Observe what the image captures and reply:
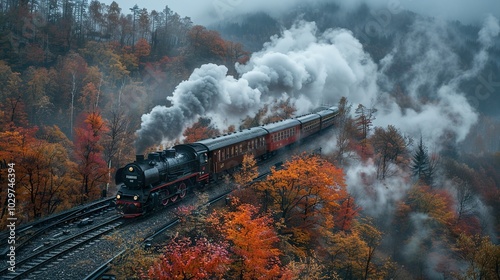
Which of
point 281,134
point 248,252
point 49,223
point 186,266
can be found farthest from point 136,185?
point 281,134

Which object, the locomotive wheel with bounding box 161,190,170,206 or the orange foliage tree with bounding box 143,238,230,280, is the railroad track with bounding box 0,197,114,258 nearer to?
the locomotive wheel with bounding box 161,190,170,206

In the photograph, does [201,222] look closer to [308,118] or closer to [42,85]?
[308,118]

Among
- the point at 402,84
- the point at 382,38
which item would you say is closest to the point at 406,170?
the point at 402,84

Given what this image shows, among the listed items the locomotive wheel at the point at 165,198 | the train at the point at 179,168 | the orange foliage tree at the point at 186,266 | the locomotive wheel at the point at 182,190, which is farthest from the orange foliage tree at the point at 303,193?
the orange foliage tree at the point at 186,266

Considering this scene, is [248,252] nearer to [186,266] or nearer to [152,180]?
[186,266]

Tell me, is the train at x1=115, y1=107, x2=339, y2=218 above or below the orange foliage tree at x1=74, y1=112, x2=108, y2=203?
above

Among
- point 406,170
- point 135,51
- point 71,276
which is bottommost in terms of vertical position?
point 406,170

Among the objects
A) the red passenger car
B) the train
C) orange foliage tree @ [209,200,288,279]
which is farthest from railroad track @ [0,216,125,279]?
the red passenger car
